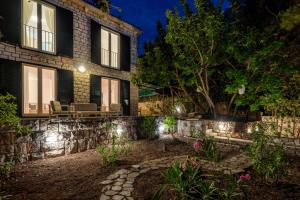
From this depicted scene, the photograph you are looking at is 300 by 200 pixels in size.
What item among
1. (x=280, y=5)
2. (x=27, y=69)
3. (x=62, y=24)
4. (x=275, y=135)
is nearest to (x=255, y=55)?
(x=275, y=135)

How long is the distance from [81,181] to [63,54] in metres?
7.91

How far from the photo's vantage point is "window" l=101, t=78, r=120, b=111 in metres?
13.5

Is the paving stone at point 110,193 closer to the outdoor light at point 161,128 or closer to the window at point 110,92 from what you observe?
the outdoor light at point 161,128

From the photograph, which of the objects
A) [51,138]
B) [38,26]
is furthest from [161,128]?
[38,26]

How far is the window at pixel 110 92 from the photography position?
13539 mm

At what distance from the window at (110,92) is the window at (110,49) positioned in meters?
1.13

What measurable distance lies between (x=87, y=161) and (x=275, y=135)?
691cm

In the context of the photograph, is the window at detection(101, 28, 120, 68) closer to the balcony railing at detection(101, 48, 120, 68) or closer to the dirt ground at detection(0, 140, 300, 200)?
the balcony railing at detection(101, 48, 120, 68)

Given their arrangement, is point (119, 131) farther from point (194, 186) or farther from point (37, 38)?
point (37, 38)

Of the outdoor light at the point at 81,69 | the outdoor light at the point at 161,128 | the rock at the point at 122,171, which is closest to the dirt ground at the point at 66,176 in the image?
the rock at the point at 122,171

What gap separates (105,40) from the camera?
13.6 meters

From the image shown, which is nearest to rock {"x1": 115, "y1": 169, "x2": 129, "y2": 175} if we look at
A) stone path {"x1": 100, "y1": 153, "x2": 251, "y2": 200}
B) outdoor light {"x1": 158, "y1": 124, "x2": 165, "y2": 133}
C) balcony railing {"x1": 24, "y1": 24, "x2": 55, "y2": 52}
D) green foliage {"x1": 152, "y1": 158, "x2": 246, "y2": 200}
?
stone path {"x1": 100, "y1": 153, "x2": 251, "y2": 200}

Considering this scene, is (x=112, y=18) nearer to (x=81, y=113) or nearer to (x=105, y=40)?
(x=105, y=40)

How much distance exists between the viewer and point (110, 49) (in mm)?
13523
